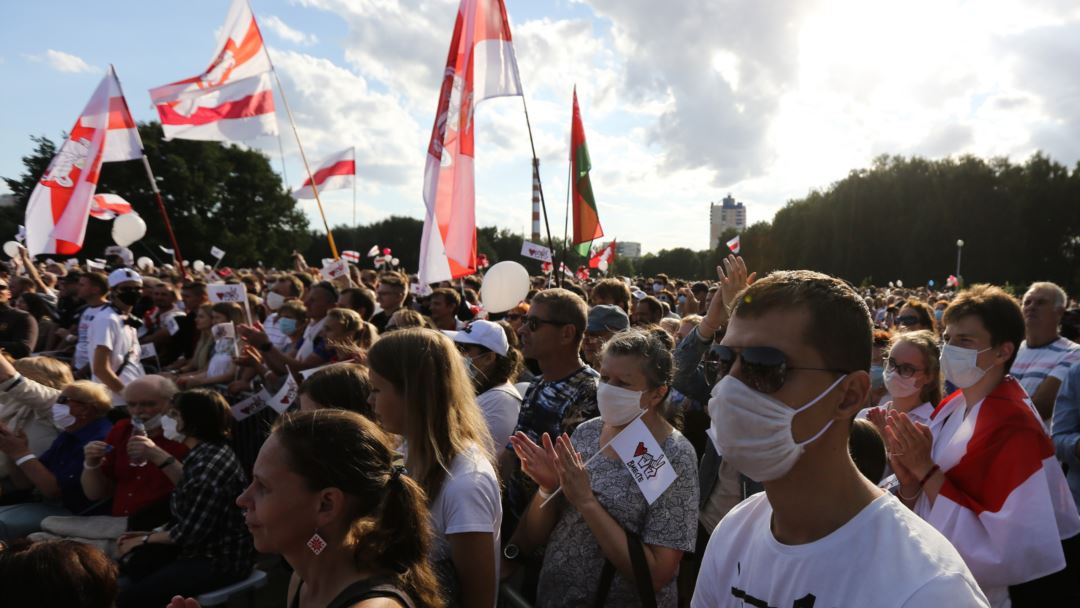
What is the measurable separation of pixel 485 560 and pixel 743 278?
1724 millimetres

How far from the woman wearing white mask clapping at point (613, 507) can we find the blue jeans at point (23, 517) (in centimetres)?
390

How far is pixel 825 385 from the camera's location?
1.49 m

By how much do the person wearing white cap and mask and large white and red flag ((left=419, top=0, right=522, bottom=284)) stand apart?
6.94ft

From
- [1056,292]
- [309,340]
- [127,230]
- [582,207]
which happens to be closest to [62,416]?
[309,340]

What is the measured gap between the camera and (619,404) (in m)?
2.80

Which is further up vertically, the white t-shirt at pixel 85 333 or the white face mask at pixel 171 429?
the white t-shirt at pixel 85 333

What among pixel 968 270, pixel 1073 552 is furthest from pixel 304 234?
pixel 1073 552

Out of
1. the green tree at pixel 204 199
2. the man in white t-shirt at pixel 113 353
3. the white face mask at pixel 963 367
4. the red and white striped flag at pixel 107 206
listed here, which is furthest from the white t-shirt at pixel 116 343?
the green tree at pixel 204 199

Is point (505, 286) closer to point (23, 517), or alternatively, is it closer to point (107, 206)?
point (23, 517)

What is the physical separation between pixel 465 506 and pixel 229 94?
8.50 m

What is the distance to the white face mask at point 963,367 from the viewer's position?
2.79m

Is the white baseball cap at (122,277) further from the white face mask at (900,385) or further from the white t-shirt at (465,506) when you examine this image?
the white face mask at (900,385)

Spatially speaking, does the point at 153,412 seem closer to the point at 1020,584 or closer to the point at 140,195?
the point at 1020,584

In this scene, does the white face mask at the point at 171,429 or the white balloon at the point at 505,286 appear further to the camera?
the white balloon at the point at 505,286
